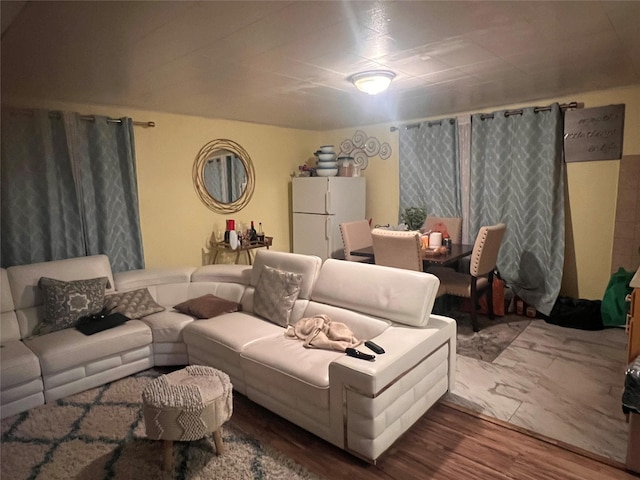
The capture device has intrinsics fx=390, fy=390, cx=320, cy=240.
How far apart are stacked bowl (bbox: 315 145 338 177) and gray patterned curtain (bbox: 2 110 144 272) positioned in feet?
7.62

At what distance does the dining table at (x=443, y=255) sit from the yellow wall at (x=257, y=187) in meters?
1.07

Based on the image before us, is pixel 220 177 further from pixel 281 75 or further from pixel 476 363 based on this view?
pixel 476 363

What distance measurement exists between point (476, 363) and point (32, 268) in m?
3.54

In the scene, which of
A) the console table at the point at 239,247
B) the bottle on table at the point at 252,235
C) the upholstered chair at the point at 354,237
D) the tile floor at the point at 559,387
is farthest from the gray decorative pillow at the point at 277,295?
the bottle on table at the point at 252,235

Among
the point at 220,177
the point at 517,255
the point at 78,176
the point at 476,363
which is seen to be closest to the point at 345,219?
the point at 220,177

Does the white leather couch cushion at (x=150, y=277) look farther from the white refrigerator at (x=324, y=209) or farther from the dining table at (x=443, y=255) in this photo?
the white refrigerator at (x=324, y=209)

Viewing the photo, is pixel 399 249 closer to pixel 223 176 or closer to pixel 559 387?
pixel 559 387

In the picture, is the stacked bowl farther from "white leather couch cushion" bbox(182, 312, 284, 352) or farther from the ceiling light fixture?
"white leather couch cushion" bbox(182, 312, 284, 352)

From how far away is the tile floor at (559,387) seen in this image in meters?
2.25

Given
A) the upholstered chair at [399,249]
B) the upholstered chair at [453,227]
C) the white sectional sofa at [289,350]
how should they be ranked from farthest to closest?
the upholstered chair at [453,227] → the upholstered chair at [399,249] → the white sectional sofa at [289,350]

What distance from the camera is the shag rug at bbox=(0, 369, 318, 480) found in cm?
196

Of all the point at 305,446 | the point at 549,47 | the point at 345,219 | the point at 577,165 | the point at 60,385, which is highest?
the point at 549,47

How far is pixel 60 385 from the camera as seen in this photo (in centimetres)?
263

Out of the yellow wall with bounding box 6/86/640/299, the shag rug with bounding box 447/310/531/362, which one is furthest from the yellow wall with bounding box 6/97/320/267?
the shag rug with bounding box 447/310/531/362
